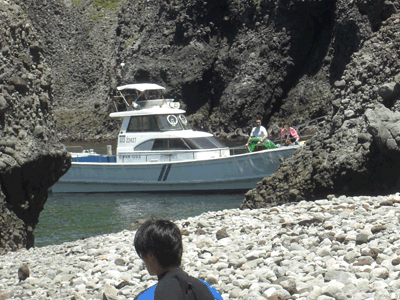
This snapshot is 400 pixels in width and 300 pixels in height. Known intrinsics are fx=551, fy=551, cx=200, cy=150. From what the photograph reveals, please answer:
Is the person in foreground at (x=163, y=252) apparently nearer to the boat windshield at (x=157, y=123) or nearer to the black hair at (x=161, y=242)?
the black hair at (x=161, y=242)

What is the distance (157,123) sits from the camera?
23.1 m

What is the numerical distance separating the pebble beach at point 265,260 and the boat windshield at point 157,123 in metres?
13.4

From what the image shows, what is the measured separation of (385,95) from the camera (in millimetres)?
11469

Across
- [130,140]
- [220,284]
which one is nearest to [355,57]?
[220,284]

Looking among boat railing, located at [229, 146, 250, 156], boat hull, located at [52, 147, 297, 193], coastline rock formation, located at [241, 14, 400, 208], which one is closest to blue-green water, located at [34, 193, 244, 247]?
boat hull, located at [52, 147, 297, 193]

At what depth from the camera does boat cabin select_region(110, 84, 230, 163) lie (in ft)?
73.6

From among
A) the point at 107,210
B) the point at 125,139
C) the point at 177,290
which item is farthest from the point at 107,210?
the point at 177,290

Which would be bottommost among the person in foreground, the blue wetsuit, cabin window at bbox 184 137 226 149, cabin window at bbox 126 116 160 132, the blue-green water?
the blue-green water

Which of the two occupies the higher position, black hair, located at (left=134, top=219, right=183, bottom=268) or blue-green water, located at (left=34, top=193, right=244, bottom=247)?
black hair, located at (left=134, top=219, right=183, bottom=268)

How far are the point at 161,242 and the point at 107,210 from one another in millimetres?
17270

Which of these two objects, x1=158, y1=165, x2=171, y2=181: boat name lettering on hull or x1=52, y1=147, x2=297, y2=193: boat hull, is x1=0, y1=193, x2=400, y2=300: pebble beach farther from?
x1=158, y1=165, x2=171, y2=181: boat name lettering on hull

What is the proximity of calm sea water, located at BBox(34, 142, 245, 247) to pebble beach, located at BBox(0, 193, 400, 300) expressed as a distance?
5.44 meters

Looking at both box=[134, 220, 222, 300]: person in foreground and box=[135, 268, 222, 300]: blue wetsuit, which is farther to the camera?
box=[134, 220, 222, 300]: person in foreground

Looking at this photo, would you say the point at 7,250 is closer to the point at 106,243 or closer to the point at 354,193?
the point at 106,243
